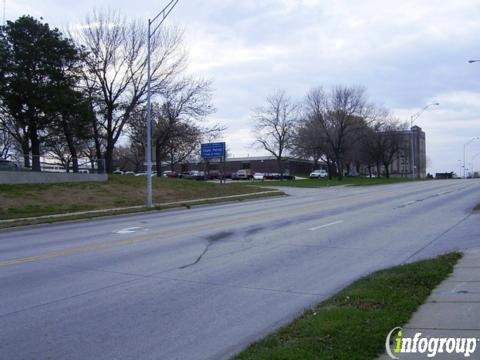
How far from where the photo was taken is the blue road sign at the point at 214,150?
47656mm

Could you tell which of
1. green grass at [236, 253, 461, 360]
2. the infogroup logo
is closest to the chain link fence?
green grass at [236, 253, 461, 360]

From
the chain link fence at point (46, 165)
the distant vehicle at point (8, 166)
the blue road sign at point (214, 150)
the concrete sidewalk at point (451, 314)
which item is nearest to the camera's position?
the concrete sidewalk at point (451, 314)

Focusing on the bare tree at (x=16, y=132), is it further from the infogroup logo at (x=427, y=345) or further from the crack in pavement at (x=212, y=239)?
the infogroup logo at (x=427, y=345)

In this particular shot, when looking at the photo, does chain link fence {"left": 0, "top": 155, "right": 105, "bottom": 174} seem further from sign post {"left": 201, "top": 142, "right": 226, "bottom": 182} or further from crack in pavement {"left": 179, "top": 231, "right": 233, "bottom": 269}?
crack in pavement {"left": 179, "top": 231, "right": 233, "bottom": 269}

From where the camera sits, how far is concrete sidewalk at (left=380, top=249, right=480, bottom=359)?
18.1 ft

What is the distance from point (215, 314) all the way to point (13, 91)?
35637 mm

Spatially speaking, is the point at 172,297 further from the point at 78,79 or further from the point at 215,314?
the point at 78,79

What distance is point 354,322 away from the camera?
5.88 metres

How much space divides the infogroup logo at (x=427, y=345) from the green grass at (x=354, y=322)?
0.36 ft

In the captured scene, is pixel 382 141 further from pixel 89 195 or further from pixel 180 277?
pixel 180 277

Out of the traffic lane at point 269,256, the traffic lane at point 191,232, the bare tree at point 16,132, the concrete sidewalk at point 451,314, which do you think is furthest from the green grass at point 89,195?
the concrete sidewalk at point 451,314

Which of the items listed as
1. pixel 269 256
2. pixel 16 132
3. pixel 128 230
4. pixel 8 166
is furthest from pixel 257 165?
pixel 269 256

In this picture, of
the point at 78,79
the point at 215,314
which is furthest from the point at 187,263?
the point at 78,79

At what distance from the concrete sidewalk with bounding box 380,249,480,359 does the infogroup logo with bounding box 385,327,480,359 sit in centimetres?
5
